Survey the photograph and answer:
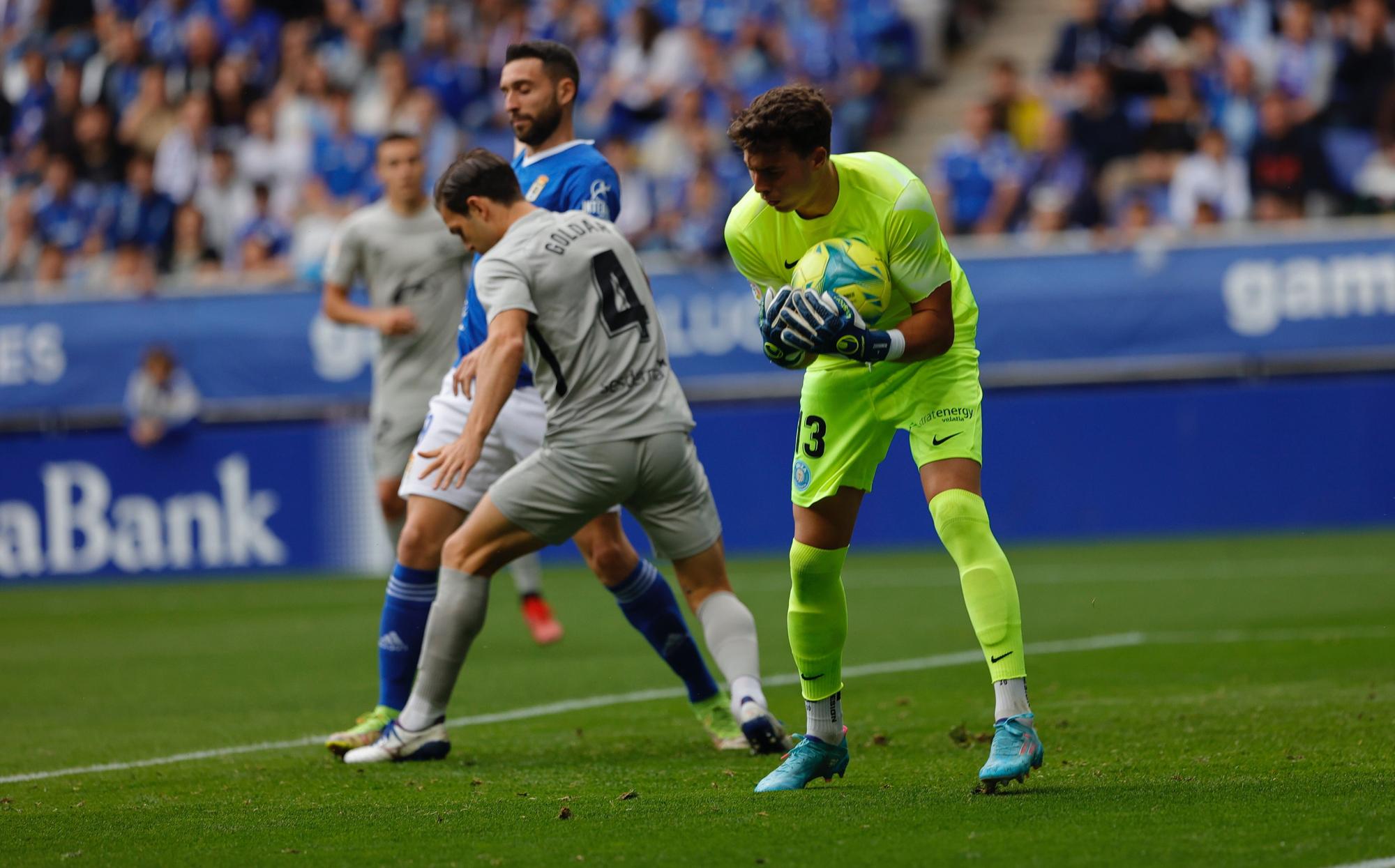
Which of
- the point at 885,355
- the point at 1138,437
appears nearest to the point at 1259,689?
the point at 885,355

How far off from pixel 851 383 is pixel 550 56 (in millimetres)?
2428

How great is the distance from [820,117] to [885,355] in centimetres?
72

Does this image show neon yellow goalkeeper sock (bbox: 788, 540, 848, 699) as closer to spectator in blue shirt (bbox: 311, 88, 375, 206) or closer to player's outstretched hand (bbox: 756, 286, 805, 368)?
player's outstretched hand (bbox: 756, 286, 805, 368)

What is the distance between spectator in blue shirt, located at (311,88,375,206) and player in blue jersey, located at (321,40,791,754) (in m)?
12.7

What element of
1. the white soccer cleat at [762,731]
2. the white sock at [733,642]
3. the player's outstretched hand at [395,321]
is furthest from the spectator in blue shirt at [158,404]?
the white soccer cleat at [762,731]

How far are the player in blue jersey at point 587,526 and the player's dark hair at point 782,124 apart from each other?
3.86 feet

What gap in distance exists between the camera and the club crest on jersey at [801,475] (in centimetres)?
587

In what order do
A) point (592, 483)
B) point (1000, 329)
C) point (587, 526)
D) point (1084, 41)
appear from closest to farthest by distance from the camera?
point (592, 483) → point (587, 526) → point (1000, 329) → point (1084, 41)

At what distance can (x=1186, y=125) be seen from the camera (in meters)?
17.2

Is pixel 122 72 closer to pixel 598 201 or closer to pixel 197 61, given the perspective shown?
pixel 197 61

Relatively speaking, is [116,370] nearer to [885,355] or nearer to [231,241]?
[231,241]

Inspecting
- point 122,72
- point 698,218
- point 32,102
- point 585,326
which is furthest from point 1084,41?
point 585,326

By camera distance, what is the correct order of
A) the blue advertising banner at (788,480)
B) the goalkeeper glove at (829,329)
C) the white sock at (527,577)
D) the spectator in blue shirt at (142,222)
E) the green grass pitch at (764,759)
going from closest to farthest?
1. the green grass pitch at (764,759)
2. the goalkeeper glove at (829,329)
3. the white sock at (527,577)
4. the blue advertising banner at (788,480)
5. the spectator in blue shirt at (142,222)

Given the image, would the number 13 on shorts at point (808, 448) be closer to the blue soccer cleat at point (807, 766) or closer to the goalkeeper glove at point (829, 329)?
the goalkeeper glove at point (829, 329)
